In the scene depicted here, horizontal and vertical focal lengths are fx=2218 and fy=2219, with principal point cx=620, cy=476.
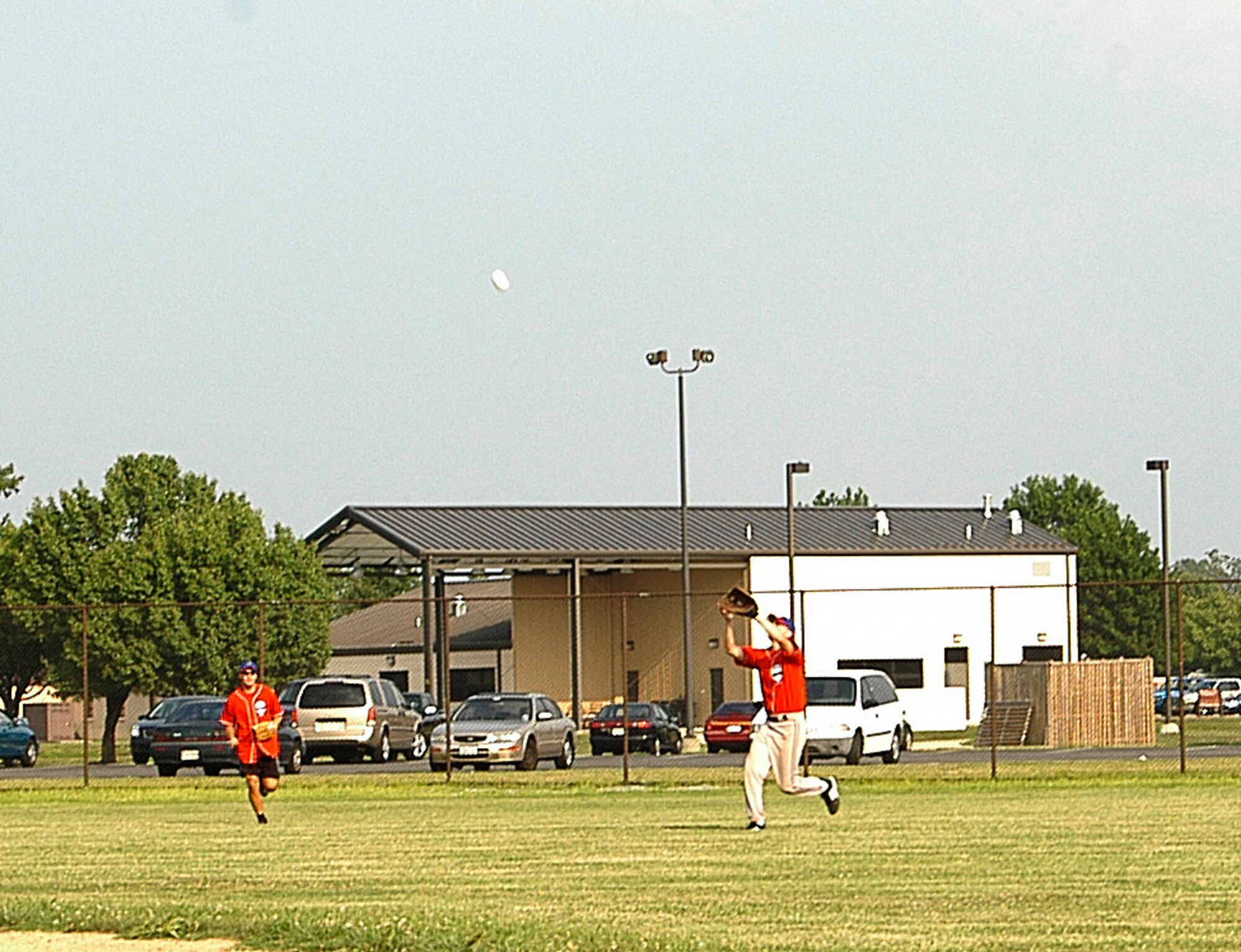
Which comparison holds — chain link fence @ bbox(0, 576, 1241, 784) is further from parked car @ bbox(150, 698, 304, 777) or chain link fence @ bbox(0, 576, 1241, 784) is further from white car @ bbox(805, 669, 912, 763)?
parked car @ bbox(150, 698, 304, 777)

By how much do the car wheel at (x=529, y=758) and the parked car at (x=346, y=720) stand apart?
3849 mm

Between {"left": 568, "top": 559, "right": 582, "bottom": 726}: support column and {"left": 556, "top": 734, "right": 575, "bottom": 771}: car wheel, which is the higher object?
{"left": 568, "top": 559, "right": 582, "bottom": 726}: support column

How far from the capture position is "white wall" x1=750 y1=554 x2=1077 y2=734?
205 ft

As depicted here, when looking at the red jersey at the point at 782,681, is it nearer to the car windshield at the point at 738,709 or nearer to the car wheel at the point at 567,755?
the car wheel at the point at 567,755

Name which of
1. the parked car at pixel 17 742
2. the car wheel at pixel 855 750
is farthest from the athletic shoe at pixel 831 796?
the parked car at pixel 17 742

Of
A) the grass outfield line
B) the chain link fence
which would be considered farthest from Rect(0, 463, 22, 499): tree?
the grass outfield line

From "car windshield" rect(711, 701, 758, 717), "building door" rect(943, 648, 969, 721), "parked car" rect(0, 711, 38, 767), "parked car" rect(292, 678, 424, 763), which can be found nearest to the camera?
"parked car" rect(292, 678, 424, 763)

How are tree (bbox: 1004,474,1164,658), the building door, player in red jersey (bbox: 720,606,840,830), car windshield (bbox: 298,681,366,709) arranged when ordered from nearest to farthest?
player in red jersey (bbox: 720,606,840,830), car windshield (bbox: 298,681,366,709), the building door, tree (bbox: 1004,474,1164,658)

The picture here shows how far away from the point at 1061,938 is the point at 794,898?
236 centimetres

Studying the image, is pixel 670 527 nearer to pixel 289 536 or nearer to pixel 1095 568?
pixel 289 536

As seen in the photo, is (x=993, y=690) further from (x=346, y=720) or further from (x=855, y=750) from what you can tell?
(x=346, y=720)

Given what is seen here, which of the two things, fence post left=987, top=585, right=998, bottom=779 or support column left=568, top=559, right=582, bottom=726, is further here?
support column left=568, top=559, right=582, bottom=726

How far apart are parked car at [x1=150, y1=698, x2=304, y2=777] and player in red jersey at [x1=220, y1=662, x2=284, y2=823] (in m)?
15.0

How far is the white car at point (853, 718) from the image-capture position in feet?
120
